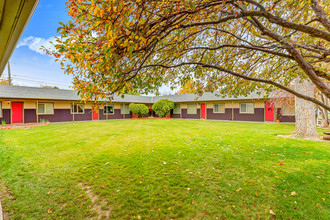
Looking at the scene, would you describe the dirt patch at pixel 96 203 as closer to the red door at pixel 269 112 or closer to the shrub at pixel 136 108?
the shrub at pixel 136 108

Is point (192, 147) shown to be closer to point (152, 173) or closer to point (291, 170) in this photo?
point (152, 173)

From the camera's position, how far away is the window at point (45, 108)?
17.5 metres

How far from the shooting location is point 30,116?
16844 millimetres

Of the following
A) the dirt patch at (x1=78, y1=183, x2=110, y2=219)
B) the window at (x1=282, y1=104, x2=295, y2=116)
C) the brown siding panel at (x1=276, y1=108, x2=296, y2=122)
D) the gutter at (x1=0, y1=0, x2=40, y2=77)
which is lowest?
the dirt patch at (x1=78, y1=183, x2=110, y2=219)

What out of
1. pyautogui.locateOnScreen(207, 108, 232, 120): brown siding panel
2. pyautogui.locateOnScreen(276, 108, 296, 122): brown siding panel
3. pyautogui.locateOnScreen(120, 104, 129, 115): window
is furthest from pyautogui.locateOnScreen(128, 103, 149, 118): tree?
pyautogui.locateOnScreen(276, 108, 296, 122): brown siding panel

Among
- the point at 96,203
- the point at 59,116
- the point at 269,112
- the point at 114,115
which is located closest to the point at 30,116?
the point at 59,116

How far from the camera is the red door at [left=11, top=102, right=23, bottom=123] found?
52.4 feet

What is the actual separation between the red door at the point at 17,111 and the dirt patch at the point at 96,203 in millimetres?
19522

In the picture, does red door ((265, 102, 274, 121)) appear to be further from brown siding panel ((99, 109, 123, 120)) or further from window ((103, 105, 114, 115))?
window ((103, 105, 114, 115))

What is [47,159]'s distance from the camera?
499cm

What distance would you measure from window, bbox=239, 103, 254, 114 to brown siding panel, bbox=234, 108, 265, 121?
16.1 inches

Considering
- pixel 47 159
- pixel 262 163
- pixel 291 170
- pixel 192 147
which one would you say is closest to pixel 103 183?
pixel 47 159

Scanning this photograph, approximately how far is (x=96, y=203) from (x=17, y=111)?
67.6 ft

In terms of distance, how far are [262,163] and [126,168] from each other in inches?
171
